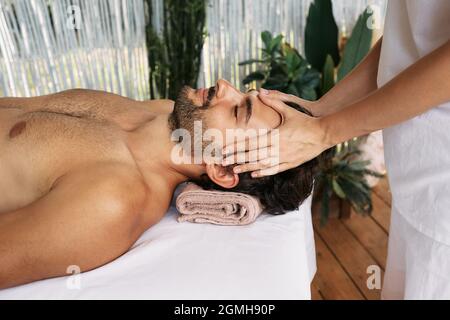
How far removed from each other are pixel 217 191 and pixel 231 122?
220 millimetres

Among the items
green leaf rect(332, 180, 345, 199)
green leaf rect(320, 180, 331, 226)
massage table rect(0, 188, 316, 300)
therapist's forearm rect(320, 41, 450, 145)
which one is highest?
therapist's forearm rect(320, 41, 450, 145)

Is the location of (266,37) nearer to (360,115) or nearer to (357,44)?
(357,44)

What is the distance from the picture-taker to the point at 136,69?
9.26 ft

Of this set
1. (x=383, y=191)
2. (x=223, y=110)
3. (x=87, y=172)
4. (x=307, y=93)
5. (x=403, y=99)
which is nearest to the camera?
(x=403, y=99)

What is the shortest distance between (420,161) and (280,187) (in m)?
0.42

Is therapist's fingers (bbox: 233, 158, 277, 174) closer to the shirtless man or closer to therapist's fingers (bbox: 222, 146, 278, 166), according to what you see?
therapist's fingers (bbox: 222, 146, 278, 166)

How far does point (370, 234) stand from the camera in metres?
2.72

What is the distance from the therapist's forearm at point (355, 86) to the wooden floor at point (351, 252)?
103 cm

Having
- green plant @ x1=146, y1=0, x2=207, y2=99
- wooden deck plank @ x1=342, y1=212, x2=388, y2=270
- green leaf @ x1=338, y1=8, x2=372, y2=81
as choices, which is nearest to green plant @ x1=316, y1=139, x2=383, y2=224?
wooden deck plank @ x1=342, y1=212, x2=388, y2=270

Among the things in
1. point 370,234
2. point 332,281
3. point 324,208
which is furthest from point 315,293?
point 370,234

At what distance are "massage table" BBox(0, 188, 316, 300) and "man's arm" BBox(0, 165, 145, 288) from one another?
0.04 metres

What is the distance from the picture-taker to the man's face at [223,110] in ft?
5.07

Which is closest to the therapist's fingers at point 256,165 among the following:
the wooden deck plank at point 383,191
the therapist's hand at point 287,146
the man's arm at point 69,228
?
the therapist's hand at point 287,146

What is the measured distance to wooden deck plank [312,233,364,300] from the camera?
229cm
